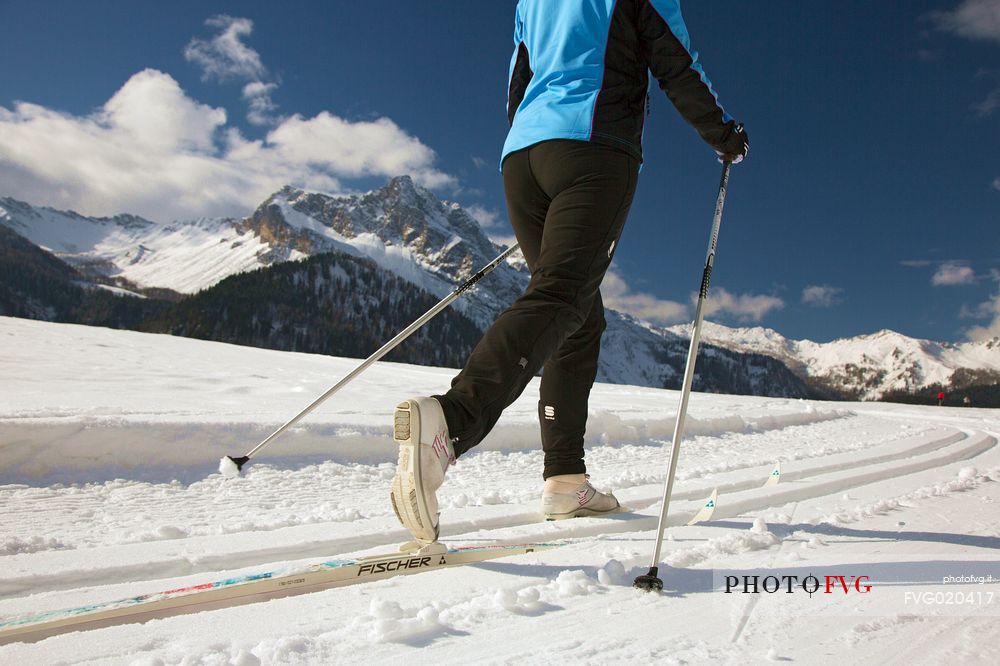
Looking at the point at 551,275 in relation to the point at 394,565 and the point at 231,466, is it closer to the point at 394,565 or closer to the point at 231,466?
the point at 394,565

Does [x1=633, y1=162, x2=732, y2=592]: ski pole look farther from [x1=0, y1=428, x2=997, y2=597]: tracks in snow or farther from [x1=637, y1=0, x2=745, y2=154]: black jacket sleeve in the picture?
[x1=0, y1=428, x2=997, y2=597]: tracks in snow

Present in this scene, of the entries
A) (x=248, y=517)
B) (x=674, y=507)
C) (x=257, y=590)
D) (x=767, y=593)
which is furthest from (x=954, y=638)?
(x=248, y=517)

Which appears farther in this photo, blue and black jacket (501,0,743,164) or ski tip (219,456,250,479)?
ski tip (219,456,250,479)

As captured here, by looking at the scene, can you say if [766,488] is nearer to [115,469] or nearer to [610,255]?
[610,255]

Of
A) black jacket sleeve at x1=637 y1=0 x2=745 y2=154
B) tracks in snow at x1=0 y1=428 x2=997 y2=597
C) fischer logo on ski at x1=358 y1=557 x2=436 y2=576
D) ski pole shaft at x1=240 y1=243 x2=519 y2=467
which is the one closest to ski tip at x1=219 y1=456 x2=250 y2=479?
ski pole shaft at x1=240 y1=243 x2=519 y2=467

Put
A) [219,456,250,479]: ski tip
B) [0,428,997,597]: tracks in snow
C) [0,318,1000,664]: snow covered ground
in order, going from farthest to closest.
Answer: [219,456,250,479]: ski tip → [0,428,997,597]: tracks in snow → [0,318,1000,664]: snow covered ground

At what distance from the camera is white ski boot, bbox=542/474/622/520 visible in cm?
233

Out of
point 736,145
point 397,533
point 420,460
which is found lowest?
point 397,533

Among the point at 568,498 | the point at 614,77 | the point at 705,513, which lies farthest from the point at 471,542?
the point at 614,77

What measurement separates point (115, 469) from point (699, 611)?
3.02m

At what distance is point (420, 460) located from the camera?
4.94 ft

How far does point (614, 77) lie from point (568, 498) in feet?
5.32

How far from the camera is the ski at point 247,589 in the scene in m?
1.19

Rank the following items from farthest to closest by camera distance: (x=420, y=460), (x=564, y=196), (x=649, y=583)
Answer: (x=564, y=196)
(x=420, y=460)
(x=649, y=583)
